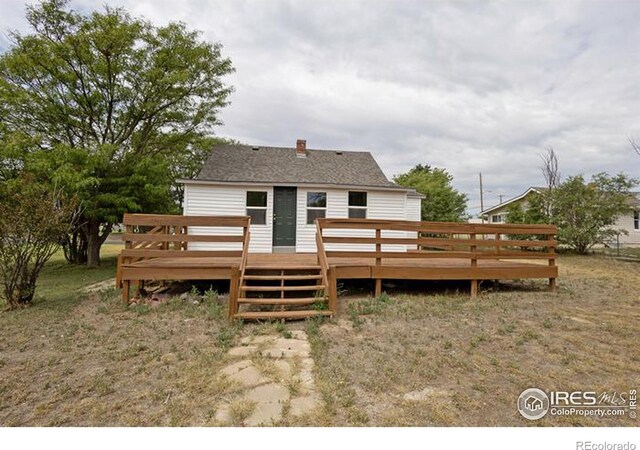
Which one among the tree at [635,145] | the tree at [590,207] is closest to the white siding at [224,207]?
the tree at [590,207]

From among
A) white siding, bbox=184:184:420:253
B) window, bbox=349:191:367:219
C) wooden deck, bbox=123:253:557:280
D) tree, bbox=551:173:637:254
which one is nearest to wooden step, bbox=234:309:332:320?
wooden deck, bbox=123:253:557:280

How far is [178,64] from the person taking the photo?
1027 cm

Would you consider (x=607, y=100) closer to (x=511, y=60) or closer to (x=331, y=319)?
(x=511, y=60)

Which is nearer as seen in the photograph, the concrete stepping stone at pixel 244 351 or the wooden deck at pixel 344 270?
the concrete stepping stone at pixel 244 351

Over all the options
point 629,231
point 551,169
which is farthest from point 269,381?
point 629,231

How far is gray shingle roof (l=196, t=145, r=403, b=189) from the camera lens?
959cm

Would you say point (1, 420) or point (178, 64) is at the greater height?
point (178, 64)

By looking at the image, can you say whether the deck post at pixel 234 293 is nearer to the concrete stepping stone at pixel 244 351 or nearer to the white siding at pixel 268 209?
the concrete stepping stone at pixel 244 351

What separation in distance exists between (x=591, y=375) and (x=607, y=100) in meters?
14.1

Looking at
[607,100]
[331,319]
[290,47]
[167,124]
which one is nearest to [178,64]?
[167,124]

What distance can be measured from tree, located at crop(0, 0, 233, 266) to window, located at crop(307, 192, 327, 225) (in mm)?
4974

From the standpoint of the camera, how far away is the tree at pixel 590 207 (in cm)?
1413

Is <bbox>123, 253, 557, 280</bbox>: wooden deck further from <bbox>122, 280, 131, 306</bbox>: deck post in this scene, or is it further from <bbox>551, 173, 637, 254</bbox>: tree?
<bbox>551, 173, 637, 254</bbox>: tree

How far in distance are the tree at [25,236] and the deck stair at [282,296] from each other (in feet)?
11.0
